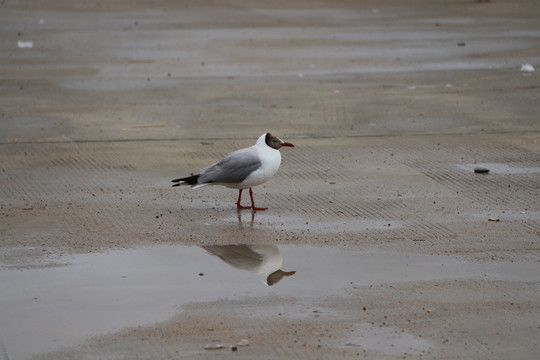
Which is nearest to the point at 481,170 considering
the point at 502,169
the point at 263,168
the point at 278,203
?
the point at 502,169

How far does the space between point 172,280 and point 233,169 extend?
180 centimetres

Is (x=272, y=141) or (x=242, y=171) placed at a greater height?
(x=272, y=141)

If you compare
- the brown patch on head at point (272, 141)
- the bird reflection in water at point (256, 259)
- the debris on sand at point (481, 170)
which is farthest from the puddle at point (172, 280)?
the debris on sand at point (481, 170)

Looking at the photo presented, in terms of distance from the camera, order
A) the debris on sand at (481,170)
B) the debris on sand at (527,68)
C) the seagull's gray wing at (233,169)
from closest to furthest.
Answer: the seagull's gray wing at (233,169)
the debris on sand at (481,170)
the debris on sand at (527,68)

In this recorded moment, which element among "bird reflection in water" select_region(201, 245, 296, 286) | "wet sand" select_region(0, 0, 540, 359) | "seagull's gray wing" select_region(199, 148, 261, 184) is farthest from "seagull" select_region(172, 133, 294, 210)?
"bird reflection in water" select_region(201, 245, 296, 286)

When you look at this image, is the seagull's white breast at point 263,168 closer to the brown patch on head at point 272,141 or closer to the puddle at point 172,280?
the brown patch on head at point 272,141

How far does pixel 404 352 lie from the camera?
527 centimetres

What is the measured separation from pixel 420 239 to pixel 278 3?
1653cm

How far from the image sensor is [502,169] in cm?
934

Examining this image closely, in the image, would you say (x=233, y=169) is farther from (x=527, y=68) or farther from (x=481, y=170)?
(x=527, y=68)

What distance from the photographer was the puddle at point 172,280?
5.75 m

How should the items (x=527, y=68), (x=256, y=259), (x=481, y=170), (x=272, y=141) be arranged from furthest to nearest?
(x=527, y=68), (x=481, y=170), (x=272, y=141), (x=256, y=259)

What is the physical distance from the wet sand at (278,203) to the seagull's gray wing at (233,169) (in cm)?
32

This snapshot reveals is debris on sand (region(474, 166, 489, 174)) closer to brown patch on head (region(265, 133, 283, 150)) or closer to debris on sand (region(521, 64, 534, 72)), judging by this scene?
brown patch on head (region(265, 133, 283, 150))
